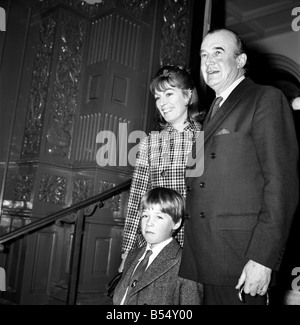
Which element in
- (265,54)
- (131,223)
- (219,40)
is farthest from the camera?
(265,54)

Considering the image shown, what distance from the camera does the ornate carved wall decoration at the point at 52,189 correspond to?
2.99m

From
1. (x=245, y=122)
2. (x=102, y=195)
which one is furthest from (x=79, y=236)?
(x=245, y=122)

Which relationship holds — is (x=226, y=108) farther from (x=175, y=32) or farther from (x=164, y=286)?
(x=175, y=32)

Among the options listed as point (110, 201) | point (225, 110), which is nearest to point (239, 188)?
point (225, 110)

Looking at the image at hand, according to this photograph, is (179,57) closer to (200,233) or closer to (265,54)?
(200,233)

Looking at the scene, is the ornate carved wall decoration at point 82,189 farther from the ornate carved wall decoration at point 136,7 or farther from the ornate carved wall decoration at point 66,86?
the ornate carved wall decoration at point 136,7

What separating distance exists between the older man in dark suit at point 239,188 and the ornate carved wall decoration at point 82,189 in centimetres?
171

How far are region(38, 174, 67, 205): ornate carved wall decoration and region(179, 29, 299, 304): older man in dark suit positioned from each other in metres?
1.85

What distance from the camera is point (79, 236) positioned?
212 centimetres

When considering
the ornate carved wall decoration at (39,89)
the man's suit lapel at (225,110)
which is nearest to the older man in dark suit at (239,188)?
the man's suit lapel at (225,110)

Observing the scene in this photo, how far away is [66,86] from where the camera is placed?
126 inches

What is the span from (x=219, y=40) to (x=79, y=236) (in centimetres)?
132

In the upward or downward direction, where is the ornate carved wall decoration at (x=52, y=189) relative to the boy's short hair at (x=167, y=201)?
upward

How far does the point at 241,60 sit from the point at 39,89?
7.26ft
